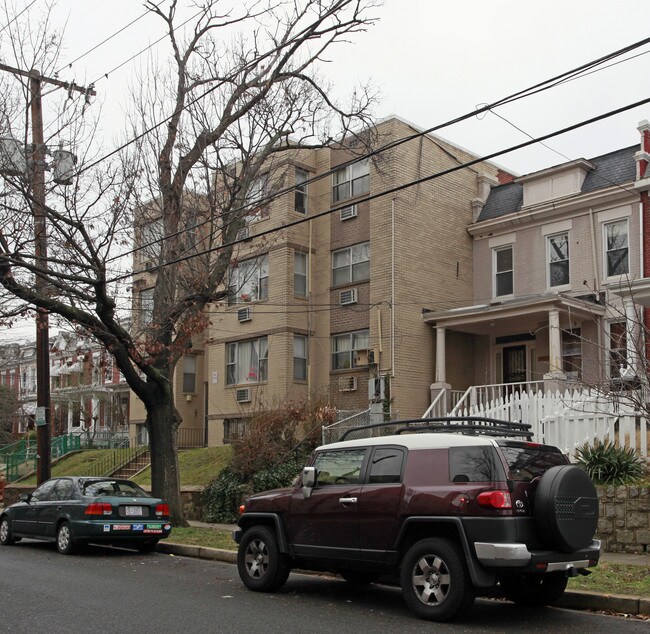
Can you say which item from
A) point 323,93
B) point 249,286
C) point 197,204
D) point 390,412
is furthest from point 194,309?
point 249,286

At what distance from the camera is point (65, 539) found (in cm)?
1409

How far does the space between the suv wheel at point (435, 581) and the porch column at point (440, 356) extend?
49.7 feet

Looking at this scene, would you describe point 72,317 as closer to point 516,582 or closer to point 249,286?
point 516,582

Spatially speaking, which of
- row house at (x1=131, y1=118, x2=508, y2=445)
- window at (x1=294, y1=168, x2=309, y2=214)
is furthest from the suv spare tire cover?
window at (x1=294, y1=168, x2=309, y2=214)

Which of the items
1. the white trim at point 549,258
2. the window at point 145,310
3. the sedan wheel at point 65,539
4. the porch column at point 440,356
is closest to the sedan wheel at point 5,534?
the sedan wheel at point 65,539

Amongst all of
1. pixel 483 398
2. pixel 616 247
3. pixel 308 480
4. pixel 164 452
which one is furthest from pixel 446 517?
pixel 616 247

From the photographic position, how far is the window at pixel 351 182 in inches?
1020

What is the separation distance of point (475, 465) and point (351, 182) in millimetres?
19146

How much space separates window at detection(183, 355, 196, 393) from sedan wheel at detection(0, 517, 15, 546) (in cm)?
1615

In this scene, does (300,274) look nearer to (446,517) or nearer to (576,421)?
(576,421)

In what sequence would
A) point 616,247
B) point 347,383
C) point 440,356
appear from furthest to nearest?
1. point 347,383
2. point 440,356
3. point 616,247

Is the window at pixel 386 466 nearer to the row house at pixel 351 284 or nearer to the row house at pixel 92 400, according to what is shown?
the row house at pixel 351 284

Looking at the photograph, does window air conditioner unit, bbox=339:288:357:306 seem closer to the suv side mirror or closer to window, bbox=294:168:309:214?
window, bbox=294:168:309:214

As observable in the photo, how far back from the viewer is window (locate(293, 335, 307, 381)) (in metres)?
26.4
